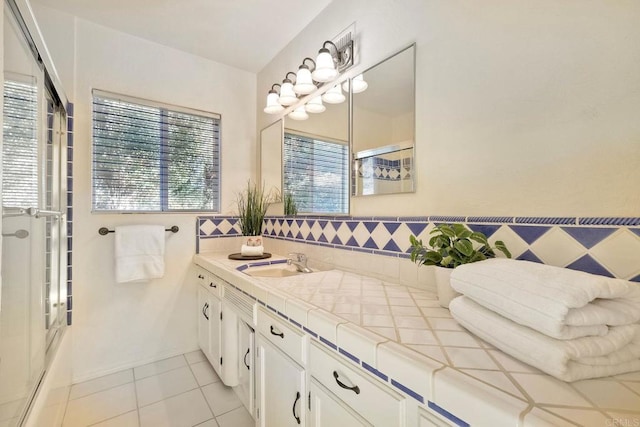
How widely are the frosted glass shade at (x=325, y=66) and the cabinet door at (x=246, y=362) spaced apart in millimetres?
1429

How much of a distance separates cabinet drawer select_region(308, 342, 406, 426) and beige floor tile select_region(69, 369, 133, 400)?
5.78 ft

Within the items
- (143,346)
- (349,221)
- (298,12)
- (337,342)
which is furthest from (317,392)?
(298,12)

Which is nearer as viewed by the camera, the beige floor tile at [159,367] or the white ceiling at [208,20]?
the white ceiling at [208,20]

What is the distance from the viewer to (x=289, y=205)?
209cm

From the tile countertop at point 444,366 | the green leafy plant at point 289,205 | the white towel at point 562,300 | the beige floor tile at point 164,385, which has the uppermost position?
the green leafy plant at point 289,205

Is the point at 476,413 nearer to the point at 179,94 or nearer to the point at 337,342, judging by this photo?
the point at 337,342

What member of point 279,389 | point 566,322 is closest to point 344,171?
point 279,389

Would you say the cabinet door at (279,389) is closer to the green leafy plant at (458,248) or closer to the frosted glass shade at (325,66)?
the green leafy plant at (458,248)

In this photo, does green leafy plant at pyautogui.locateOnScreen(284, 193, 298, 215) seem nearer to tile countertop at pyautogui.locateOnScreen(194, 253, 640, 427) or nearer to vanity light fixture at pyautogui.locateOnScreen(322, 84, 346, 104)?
vanity light fixture at pyautogui.locateOnScreen(322, 84, 346, 104)

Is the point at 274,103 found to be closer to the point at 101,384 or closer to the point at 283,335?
the point at 283,335

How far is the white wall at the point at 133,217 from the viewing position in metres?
1.87

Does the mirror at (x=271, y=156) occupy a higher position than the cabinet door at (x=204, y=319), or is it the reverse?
the mirror at (x=271, y=156)

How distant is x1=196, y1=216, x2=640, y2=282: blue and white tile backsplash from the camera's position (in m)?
0.71

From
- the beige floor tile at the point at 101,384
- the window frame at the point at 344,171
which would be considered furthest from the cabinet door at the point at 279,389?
the beige floor tile at the point at 101,384
